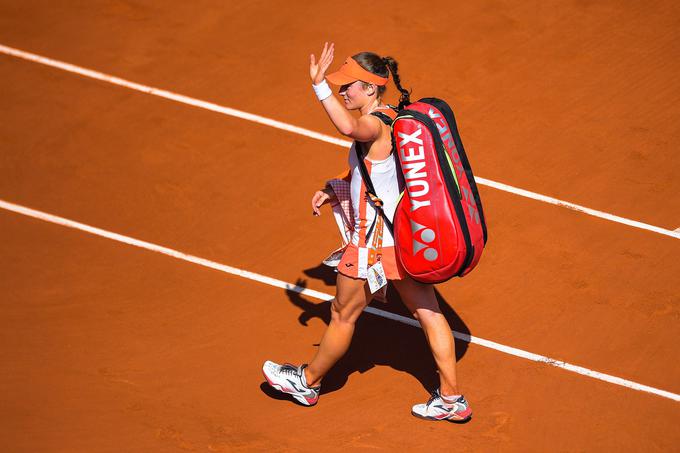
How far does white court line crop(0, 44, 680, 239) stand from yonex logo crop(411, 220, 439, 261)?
3.47 metres

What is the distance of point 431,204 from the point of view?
7.68 metres

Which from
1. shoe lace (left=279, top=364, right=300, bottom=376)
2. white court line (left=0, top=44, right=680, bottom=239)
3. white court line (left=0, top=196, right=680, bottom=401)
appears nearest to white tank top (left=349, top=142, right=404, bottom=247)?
shoe lace (left=279, top=364, right=300, bottom=376)

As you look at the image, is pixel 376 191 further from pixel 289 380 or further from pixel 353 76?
pixel 289 380

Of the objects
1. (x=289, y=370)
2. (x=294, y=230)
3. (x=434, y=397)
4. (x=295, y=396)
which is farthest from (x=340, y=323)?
(x=294, y=230)

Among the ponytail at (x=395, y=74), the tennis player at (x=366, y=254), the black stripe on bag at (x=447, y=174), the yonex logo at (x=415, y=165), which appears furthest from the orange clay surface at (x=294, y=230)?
the ponytail at (x=395, y=74)

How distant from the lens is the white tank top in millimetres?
7914

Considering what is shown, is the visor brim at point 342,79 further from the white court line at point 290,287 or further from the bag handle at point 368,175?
the white court line at point 290,287

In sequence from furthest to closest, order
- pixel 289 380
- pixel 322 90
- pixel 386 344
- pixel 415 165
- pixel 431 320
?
pixel 386 344 → pixel 289 380 → pixel 431 320 → pixel 415 165 → pixel 322 90

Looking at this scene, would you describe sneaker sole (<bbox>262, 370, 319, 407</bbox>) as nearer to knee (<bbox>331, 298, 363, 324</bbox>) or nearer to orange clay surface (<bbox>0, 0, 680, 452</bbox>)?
orange clay surface (<bbox>0, 0, 680, 452</bbox>)

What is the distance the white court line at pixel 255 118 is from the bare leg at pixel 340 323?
10.8ft

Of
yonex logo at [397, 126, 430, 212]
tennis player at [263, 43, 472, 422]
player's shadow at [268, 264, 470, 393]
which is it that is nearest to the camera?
yonex logo at [397, 126, 430, 212]

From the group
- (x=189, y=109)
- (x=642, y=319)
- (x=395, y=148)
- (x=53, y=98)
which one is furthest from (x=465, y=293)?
(x=53, y=98)

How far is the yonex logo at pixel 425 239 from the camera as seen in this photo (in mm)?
7707

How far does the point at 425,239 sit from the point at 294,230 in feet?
9.75
